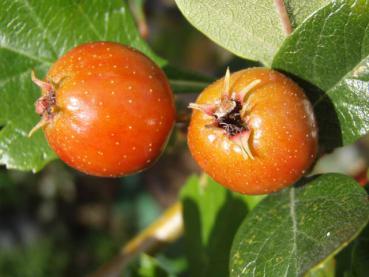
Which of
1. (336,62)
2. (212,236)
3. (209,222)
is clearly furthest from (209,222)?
(336,62)

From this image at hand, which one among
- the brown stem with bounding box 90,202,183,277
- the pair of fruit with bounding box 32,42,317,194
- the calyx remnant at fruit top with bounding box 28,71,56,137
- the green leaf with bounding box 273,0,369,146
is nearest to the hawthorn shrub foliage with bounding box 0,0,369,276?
the green leaf with bounding box 273,0,369,146

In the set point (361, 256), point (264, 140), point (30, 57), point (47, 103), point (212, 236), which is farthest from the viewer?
point (212, 236)

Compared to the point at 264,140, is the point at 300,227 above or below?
below

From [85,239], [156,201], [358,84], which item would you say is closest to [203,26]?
[358,84]

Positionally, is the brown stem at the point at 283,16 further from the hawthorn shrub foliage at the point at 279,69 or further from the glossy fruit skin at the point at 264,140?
the glossy fruit skin at the point at 264,140

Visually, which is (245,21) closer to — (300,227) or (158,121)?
(158,121)

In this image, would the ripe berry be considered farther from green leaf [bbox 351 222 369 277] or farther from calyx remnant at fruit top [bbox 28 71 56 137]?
green leaf [bbox 351 222 369 277]
